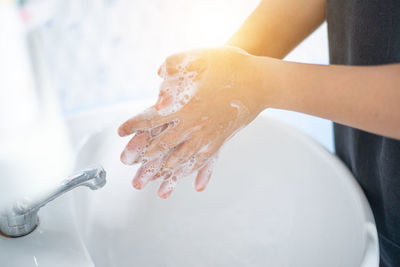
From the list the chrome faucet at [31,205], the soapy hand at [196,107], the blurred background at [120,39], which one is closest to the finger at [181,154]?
the soapy hand at [196,107]

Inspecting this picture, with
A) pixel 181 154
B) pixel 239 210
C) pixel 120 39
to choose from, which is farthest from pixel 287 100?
pixel 120 39

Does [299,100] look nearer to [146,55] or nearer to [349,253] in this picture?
[349,253]

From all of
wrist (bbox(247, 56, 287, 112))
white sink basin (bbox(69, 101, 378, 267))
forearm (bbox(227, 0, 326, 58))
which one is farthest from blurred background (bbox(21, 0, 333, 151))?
wrist (bbox(247, 56, 287, 112))

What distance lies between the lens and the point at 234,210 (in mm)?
844

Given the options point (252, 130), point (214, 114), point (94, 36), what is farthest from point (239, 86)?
point (94, 36)

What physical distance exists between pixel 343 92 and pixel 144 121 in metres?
0.27

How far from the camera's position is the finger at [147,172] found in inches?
25.1

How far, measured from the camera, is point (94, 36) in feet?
3.43

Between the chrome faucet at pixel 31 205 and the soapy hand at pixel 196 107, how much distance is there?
80mm

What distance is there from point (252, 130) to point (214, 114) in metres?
0.31

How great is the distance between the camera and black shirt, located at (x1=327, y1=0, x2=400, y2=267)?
600mm

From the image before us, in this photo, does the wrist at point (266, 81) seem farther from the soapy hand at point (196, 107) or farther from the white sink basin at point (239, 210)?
the white sink basin at point (239, 210)

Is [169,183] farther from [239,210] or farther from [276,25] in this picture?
[276,25]

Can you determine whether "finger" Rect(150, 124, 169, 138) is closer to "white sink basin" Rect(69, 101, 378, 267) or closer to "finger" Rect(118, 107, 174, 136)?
"finger" Rect(118, 107, 174, 136)
